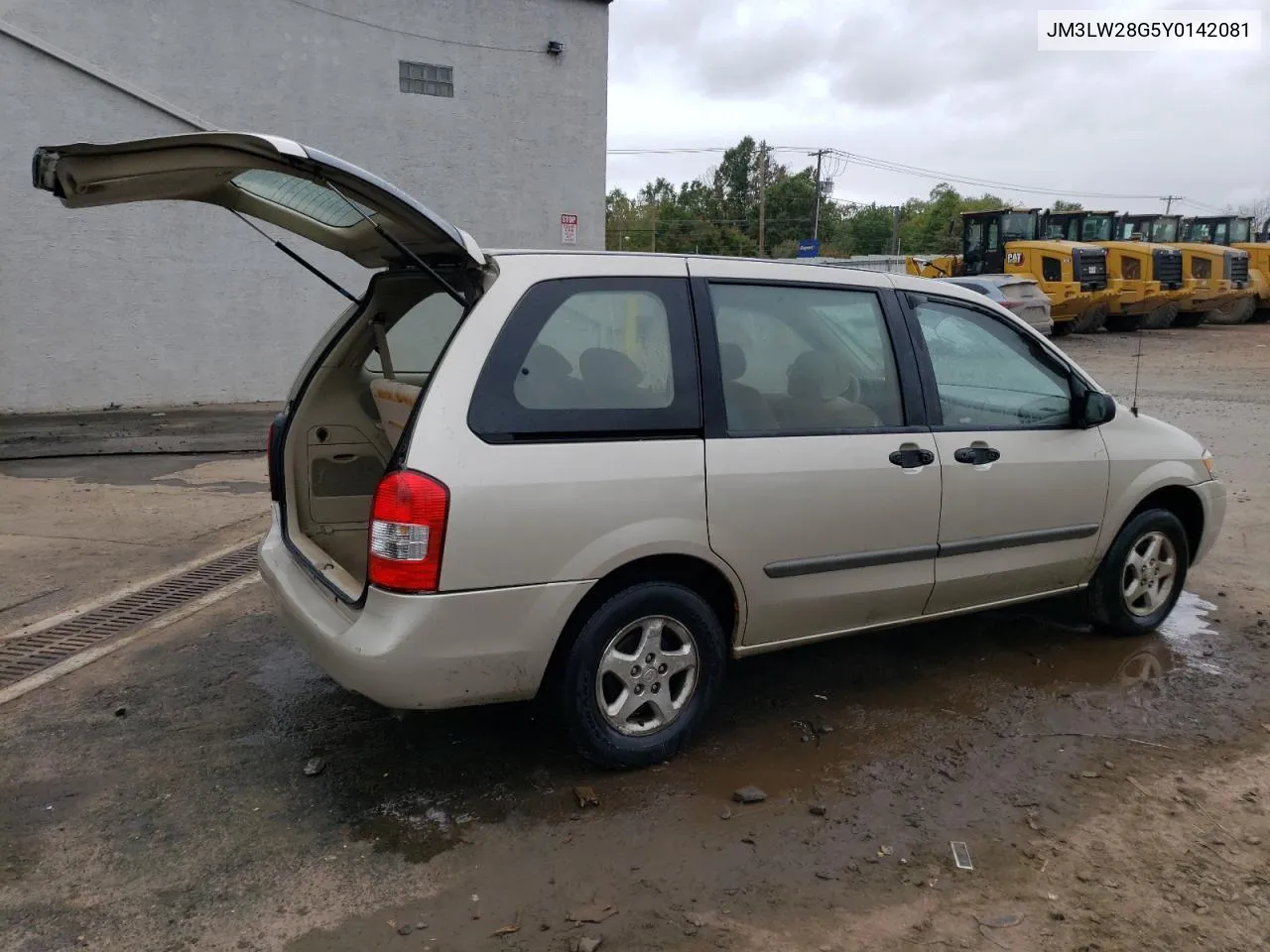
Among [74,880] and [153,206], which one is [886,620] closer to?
[74,880]

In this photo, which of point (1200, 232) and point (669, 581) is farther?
point (1200, 232)

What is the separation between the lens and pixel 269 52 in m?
12.7

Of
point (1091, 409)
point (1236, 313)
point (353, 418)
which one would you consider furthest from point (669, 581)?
point (1236, 313)

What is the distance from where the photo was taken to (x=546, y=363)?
3238 mm

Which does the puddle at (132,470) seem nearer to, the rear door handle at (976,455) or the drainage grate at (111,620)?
the drainage grate at (111,620)

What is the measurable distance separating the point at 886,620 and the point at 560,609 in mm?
1540

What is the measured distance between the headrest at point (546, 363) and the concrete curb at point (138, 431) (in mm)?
7435

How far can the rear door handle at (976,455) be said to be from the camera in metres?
4.00

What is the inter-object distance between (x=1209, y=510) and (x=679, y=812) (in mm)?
3382

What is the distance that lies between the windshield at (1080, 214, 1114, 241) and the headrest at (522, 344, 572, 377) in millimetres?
29488

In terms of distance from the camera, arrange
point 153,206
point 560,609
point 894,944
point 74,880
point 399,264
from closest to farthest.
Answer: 1. point 894,944
2. point 74,880
3. point 560,609
4. point 399,264
5. point 153,206

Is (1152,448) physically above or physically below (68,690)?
above

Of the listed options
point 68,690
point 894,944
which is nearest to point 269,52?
point 68,690

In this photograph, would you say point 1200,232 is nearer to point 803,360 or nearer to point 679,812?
point 803,360
